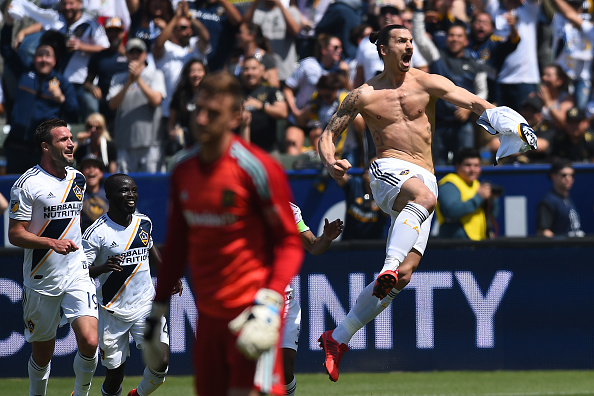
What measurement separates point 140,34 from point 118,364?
23.6 ft

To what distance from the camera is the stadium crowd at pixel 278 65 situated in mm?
13359

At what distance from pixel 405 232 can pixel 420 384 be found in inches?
122

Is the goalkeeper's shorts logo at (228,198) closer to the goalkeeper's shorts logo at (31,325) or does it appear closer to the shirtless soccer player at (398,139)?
the shirtless soccer player at (398,139)

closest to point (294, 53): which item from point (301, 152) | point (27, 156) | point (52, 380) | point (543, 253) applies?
point (301, 152)

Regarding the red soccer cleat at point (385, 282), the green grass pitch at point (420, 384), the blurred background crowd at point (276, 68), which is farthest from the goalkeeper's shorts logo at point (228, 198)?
the blurred background crowd at point (276, 68)

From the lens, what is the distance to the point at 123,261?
8641 millimetres

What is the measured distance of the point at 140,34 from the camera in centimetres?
1452

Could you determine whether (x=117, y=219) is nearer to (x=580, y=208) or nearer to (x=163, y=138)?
(x=163, y=138)

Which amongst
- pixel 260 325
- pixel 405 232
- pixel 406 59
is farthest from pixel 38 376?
pixel 260 325

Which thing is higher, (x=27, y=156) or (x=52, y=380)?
(x=27, y=156)

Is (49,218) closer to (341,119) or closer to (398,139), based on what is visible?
(341,119)

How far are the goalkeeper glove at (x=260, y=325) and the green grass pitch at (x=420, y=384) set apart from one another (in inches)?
210

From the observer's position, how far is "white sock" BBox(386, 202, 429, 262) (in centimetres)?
806

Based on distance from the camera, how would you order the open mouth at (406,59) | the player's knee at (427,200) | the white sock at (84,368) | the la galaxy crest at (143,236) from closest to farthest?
the player's knee at (427,200) < the open mouth at (406,59) < the white sock at (84,368) < the la galaxy crest at (143,236)
